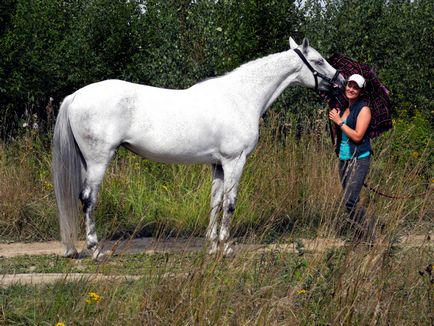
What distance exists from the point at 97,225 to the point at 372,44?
26.0 ft

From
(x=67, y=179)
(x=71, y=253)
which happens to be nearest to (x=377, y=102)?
(x=67, y=179)

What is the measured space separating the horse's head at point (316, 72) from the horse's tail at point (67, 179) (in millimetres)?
2443

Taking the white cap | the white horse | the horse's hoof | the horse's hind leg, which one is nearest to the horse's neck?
the white horse

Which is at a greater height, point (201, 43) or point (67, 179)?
point (201, 43)

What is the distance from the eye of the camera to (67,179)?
8.76m

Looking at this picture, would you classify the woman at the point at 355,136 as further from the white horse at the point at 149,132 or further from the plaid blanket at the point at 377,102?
the white horse at the point at 149,132

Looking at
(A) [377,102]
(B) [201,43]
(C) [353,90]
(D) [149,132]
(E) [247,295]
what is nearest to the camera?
(E) [247,295]

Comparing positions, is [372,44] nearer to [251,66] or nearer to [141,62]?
[141,62]

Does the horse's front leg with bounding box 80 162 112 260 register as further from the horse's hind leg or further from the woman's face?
the woman's face

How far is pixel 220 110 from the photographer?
358 inches

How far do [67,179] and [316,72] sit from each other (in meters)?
2.80

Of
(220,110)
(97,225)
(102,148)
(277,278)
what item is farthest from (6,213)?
(277,278)

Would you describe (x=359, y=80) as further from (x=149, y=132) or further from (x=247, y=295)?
(x=247, y=295)

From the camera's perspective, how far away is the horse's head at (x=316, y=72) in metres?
9.53
